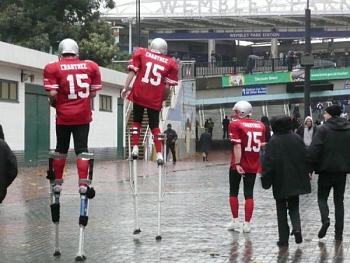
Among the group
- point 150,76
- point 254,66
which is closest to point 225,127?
point 254,66

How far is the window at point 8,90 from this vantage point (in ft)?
81.6

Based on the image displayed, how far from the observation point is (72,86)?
27.3ft

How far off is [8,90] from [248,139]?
16763 mm

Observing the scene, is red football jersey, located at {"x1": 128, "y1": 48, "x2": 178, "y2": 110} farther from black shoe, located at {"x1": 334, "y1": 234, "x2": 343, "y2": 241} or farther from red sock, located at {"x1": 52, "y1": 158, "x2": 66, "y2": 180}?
black shoe, located at {"x1": 334, "y1": 234, "x2": 343, "y2": 241}

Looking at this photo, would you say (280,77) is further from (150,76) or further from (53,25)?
(150,76)

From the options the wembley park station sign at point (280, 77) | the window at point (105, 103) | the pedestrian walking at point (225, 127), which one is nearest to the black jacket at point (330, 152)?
the window at point (105, 103)

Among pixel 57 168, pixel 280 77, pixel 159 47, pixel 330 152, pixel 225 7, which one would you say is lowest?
pixel 280 77

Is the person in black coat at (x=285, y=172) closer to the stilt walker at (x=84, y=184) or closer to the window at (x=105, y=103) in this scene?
the stilt walker at (x=84, y=184)

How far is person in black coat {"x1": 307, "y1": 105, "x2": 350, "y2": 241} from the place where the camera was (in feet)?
30.0

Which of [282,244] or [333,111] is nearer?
[282,244]

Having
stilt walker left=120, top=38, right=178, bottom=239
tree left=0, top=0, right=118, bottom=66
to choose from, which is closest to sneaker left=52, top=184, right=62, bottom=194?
stilt walker left=120, top=38, right=178, bottom=239

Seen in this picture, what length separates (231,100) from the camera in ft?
147

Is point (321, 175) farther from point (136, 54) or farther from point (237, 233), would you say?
point (136, 54)

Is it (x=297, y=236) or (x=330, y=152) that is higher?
(x=330, y=152)
